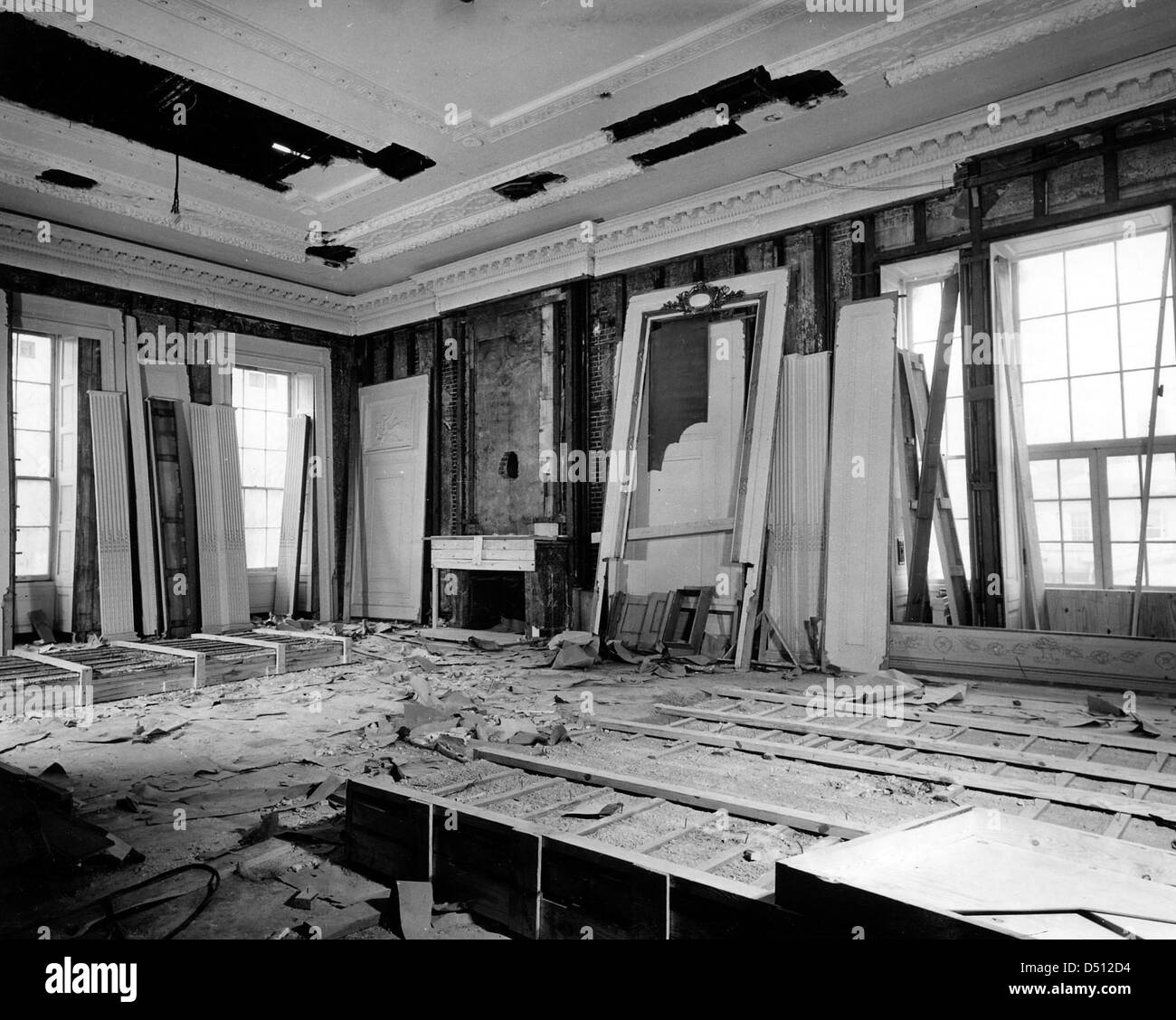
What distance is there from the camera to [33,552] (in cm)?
758

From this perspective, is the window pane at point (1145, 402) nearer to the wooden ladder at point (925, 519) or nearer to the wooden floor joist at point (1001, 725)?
the wooden ladder at point (925, 519)

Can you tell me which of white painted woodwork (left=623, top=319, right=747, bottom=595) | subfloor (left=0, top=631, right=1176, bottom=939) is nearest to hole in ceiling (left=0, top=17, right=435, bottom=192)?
white painted woodwork (left=623, top=319, right=747, bottom=595)

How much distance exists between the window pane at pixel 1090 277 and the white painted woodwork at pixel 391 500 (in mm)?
6670

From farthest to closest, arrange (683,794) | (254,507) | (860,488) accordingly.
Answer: (254,507)
(860,488)
(683,794)

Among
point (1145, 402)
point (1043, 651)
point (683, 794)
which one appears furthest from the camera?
point (1145, 402)

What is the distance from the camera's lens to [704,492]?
6.88m

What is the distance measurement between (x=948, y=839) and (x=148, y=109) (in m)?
6.90

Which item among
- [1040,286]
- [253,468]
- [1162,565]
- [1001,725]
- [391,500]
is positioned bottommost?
[1001,725]

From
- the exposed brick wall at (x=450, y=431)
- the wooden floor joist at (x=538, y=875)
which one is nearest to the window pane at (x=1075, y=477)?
the wooden floor joist at (x=538, y=875)

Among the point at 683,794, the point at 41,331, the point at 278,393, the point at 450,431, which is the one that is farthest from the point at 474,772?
the point at 278,393

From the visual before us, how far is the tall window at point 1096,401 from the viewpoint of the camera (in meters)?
5.54

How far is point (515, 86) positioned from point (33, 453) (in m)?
5.85

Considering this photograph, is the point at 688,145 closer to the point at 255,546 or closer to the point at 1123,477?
the point at 1123,477
